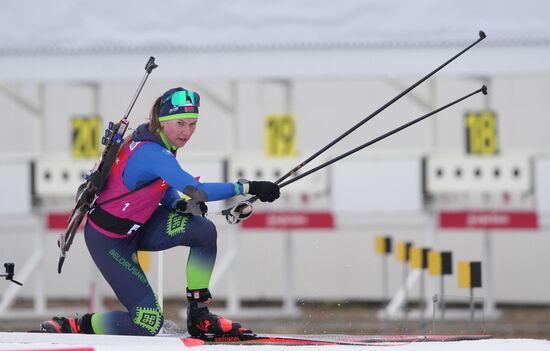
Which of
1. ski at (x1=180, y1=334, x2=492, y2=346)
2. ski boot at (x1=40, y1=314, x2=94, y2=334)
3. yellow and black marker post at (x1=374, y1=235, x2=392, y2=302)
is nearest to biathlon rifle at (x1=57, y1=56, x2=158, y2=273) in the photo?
ski boot at (x1=40, y1=314, x2=94, y2=334)

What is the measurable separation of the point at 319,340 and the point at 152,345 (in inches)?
36.5

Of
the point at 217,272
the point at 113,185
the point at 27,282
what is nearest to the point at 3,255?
the point at 27,282

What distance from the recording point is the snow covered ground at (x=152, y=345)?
8.09 metres

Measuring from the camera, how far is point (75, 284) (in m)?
22.7

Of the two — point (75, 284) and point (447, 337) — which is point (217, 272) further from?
point (447, 337)

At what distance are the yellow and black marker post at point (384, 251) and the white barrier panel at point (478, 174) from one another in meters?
0.82

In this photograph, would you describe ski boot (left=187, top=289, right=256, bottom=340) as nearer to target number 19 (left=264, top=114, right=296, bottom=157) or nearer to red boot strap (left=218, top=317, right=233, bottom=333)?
red boot strap (left=218, top=317, right=233, bottom=333)

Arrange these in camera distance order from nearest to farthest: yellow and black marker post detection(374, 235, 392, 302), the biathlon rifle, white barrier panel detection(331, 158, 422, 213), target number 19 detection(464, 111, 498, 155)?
the biathlon rifle < yellow and black marker post detection(374, 235, 392, 302) < target number 19 detection(464, 111, 498, 155) < white barrier panel detection(331, 158, 422, 213)

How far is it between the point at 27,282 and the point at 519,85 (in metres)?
7.29

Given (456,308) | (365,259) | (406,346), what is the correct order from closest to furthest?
(406,346) → (456,308) → (365,259)

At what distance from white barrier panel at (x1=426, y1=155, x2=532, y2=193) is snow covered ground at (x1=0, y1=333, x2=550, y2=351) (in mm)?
9924

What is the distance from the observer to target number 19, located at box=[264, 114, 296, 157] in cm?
1902

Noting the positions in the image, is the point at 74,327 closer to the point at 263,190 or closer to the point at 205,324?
the point at 205,324

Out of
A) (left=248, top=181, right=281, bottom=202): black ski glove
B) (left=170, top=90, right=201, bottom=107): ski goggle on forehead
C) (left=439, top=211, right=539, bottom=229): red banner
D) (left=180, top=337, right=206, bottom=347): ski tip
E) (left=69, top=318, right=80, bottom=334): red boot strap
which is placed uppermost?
(left=170, top=90, right=201, bottom=107): ski goggle on forehead
